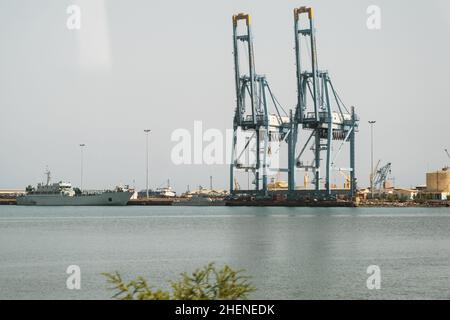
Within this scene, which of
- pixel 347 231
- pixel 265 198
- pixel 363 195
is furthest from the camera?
pixel 363 195

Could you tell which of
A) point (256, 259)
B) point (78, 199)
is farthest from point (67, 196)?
point (256, 259)

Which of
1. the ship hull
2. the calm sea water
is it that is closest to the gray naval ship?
the ship hull

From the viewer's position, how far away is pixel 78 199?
165 m

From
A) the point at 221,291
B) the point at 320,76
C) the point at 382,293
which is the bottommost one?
the point at 382,293

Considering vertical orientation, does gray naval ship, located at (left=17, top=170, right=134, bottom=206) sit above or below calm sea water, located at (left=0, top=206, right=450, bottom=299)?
above

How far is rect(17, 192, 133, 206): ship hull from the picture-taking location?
162m

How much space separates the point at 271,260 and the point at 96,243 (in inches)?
682

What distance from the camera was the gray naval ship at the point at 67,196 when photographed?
16138 cm

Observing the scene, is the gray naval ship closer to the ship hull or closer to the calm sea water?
the ship hull

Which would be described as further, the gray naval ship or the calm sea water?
the gray naval ship

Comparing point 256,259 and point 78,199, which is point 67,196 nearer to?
point 78,199

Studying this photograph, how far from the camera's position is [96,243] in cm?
5447
